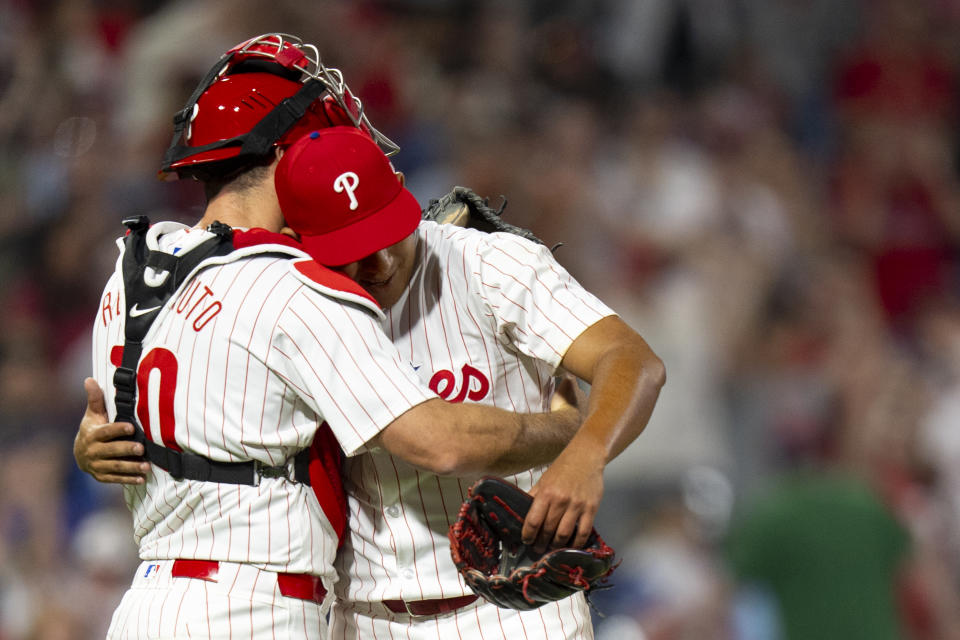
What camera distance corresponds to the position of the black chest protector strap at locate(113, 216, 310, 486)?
2.82 m

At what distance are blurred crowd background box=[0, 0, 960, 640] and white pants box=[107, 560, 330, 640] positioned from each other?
338 cm

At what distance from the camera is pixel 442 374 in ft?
10.4

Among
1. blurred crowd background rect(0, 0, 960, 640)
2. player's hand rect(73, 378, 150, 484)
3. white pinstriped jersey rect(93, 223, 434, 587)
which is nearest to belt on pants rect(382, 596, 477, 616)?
white pinstriped jersey rect(93, 223, 434, 587)

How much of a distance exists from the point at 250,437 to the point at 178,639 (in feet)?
1.54

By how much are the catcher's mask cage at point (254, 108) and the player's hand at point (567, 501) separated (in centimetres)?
112

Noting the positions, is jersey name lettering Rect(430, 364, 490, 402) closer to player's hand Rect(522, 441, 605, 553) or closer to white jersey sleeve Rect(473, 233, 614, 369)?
white jersey sleeve Rect(473, 233, 614, 369)

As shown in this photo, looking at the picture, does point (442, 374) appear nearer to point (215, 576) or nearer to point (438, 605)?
point (438, 605)

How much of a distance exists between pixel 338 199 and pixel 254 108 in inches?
16.7

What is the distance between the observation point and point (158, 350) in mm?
2842

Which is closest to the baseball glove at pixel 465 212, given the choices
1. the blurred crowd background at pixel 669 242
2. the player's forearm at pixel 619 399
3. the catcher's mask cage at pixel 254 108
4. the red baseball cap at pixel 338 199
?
the catcher's mask cage at pixel 254 108

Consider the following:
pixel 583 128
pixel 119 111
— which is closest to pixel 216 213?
pixel 119 111

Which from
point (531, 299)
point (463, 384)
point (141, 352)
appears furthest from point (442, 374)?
point (141, 352)

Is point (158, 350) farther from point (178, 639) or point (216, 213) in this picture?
point (178, 639)

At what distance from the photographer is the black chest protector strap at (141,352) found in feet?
9.25
